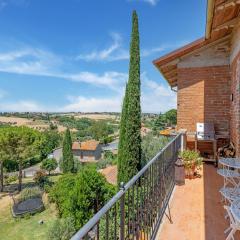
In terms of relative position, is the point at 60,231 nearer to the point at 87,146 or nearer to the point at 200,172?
the point at 200,172

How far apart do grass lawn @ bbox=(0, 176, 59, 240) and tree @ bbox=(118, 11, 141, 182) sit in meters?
6.10

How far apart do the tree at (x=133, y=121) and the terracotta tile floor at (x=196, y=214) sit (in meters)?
7.00

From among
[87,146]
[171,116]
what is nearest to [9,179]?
[87,146]

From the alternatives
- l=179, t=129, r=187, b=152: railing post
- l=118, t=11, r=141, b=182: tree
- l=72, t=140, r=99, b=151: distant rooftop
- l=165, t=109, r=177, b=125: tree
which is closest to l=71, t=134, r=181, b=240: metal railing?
l=179, t=129, r=187, b=152: railing post

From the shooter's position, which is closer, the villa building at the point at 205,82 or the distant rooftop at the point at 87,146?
the villa building at the point at 205,82

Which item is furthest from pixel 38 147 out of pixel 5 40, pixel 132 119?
pixel 132 119

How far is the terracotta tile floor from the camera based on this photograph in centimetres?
293

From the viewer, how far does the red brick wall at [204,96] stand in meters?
6.77

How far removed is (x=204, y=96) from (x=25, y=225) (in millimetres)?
13975

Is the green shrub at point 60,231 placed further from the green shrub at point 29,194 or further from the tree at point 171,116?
the tree at point 171,116

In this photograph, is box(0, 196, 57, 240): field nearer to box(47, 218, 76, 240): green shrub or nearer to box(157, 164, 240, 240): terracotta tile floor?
box(47, 218, 76, 240): green shrub

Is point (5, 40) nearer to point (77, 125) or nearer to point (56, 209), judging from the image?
point (56, 209)

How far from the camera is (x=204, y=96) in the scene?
695 cm

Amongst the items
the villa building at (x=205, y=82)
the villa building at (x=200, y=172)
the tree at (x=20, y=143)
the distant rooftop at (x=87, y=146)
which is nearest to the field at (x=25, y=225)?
the tree at (x=20, y=143)
